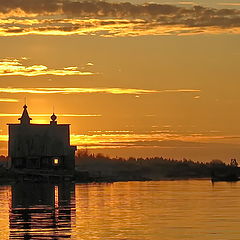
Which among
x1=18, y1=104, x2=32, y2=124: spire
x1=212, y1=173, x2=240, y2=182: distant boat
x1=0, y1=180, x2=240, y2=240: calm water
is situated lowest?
x1=0, y1=180, x2=240, y2=240: calm water

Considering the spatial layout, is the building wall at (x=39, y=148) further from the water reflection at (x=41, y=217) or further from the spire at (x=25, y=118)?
the water reflection at (x=41, y=217)

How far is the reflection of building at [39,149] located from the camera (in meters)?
130

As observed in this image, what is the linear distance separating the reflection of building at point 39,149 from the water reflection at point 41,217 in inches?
1914

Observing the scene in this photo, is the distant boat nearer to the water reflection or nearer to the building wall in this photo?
the building wall

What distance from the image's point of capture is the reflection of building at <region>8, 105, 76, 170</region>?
12950cm

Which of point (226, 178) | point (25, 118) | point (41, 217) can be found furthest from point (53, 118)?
point (41, 217)

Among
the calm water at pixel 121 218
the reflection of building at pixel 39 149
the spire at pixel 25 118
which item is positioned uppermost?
the spire at pixel 25 118

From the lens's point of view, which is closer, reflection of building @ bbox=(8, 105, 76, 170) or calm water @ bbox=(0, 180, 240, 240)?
calm water @ bbox=(0, 180, 240, 240)

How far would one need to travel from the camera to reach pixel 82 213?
6038cm

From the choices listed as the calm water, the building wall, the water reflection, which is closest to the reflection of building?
the building wall

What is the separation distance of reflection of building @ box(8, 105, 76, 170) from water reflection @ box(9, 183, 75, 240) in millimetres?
48625

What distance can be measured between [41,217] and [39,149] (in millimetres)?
73423

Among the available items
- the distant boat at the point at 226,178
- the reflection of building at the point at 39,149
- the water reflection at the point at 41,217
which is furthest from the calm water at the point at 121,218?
the distant boat at the point at 226,178

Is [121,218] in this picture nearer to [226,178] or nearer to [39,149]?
[39,149]
